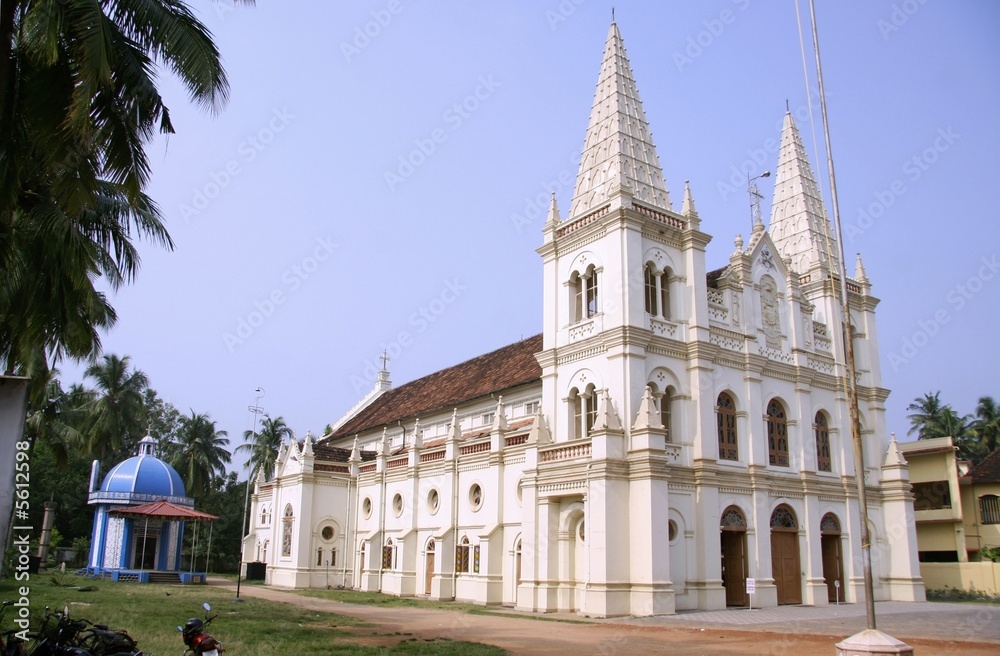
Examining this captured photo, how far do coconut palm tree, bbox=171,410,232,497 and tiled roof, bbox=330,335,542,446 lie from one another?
16.5 metres

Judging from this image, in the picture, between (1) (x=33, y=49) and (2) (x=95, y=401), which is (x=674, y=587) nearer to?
(1) (x=33, y=49)

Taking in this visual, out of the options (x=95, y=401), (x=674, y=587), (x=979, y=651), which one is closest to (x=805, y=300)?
(x=674, y=587)

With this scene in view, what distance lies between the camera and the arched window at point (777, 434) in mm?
29844

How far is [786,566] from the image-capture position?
94.4 ft

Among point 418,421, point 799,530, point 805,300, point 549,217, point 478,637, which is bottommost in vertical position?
point 478,637

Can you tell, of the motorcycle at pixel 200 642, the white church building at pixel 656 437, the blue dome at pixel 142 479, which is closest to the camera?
the motorcycle at pixel 200 642

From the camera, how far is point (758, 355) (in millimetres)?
29672

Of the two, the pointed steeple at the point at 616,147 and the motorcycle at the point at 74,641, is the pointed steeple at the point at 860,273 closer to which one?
the pointed steeple at the point at 616,147

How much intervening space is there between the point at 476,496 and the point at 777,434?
12104 mm

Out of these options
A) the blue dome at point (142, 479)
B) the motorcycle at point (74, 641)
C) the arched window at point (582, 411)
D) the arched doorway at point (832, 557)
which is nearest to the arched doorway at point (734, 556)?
the arched doorway at point (832, 557)

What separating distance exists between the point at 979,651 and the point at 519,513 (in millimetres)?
16156

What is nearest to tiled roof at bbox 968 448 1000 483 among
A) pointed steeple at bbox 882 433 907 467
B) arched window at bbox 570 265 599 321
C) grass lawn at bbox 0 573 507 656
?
pointed steeple at bbox 882 433 907 467

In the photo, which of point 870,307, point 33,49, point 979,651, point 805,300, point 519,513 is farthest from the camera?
point 870,307

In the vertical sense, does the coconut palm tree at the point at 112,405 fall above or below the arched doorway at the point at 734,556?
above
